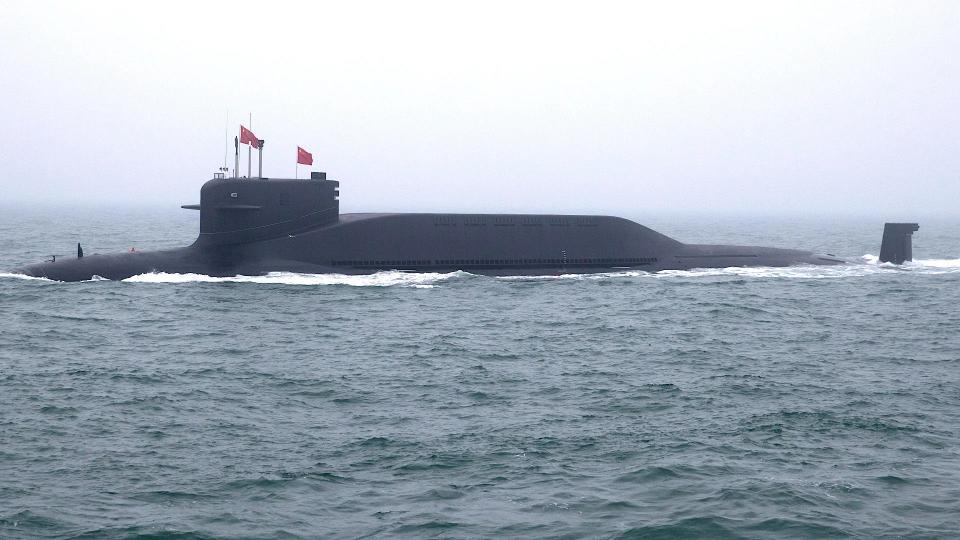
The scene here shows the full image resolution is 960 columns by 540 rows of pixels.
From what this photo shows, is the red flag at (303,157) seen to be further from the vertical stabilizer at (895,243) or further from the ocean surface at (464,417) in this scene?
the vertical stabilizer at (895,243)

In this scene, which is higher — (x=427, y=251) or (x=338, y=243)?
(x=338, y=243)

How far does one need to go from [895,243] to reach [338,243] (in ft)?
91.8

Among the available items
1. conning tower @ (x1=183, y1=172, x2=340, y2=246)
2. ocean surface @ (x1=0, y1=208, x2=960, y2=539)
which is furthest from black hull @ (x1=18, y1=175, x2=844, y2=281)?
ocean surface @ (x1=0, y1=208, x2=960, y2=539)

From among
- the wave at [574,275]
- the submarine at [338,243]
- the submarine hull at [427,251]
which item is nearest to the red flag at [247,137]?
the submarine at [338,243]

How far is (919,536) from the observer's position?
11.9 meters

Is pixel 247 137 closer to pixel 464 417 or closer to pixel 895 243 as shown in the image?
pixel 464 417

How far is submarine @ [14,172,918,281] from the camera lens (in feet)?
109

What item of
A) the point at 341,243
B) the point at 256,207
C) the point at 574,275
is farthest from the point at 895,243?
the point at 256,207

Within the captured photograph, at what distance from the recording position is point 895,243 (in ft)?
149

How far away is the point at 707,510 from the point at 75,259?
1092 inches

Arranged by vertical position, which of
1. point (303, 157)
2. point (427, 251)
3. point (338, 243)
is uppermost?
point (303, 157)

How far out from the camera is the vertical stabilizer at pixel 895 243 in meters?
A: 45.0

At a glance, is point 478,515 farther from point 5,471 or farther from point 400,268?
point 400,268

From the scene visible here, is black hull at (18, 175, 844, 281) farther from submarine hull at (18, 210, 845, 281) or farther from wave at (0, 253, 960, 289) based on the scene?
wave at (0, 253, 960, 289)
